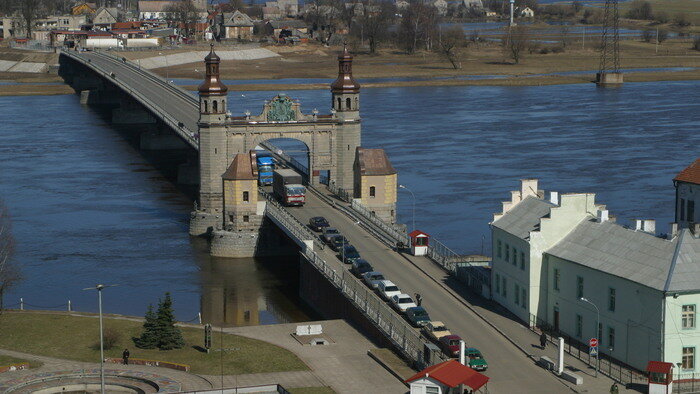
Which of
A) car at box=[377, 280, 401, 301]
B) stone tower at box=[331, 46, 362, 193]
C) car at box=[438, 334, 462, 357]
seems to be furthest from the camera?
stone tower at box=[331, 46, 362, 193]

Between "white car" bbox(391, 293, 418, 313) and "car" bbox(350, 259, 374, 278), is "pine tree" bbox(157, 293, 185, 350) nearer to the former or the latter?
"white car" bbox(391, 293, 418, 313)

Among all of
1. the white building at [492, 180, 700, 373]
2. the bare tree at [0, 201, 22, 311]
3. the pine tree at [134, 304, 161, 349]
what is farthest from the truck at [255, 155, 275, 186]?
the pine tree at [134, 304, 161, 349]

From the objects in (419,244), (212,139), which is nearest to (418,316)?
(419,244)

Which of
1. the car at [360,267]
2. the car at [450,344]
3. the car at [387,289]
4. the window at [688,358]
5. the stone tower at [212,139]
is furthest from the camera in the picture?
the stone tower at [212,139]

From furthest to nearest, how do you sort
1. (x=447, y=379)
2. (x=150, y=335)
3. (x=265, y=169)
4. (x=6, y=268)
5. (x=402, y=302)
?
(x=265, y=169)
(x=6, y=268)
(x=402, y=302)
(x=150, y=335)
(x=447, y=379)

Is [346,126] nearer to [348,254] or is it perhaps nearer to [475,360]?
[348,254]

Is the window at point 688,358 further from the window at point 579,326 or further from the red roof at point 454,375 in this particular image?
the red roof at point 454,375

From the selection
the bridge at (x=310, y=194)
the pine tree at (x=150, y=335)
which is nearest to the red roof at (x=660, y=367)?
the bridge at (x=310, y=194)
